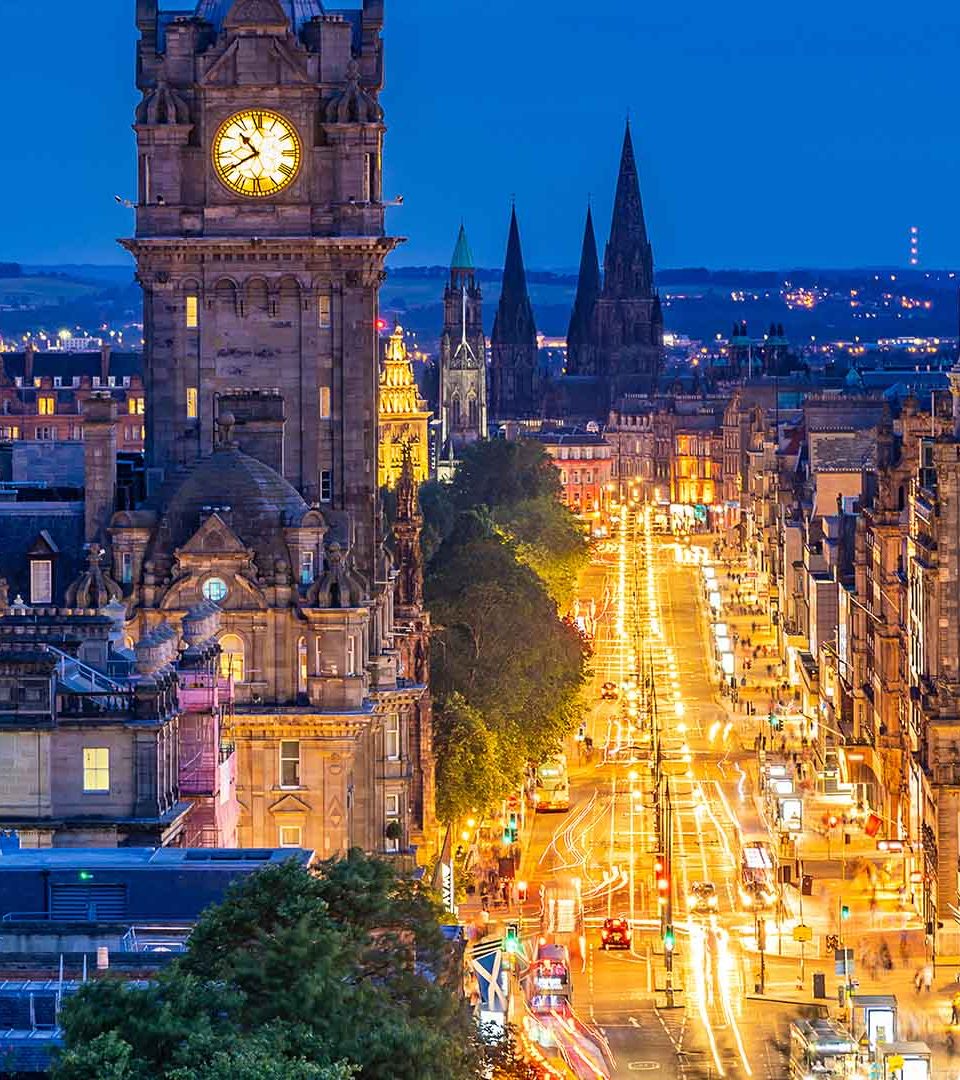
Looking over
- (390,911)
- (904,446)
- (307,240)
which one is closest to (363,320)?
(307,240)

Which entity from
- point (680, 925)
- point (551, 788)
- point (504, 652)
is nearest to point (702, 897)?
point (680, 925)

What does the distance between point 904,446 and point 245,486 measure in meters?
53.7

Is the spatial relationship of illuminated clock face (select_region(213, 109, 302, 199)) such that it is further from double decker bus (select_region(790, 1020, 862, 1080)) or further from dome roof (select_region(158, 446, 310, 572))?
double decker bus (select_region(790, 1020, 862, 1080))

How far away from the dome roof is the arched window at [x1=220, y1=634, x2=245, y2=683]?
222 centimetres

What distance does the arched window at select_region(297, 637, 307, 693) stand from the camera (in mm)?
103750

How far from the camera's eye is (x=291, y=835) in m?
103

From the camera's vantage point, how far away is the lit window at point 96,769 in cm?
8475

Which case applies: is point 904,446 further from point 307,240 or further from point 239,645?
point 239,645

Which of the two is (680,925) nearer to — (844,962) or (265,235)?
(844,962)

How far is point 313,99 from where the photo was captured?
11450 centimetres

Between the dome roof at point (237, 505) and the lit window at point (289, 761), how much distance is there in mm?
5026

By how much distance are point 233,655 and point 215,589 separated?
1.93m

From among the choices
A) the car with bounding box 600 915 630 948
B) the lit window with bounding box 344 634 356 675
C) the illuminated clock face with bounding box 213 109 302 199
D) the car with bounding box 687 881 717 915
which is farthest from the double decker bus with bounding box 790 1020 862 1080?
the illuminated clock face with bounding box 213 109 302 199

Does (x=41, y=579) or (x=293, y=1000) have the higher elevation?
(x=41, y=579)
